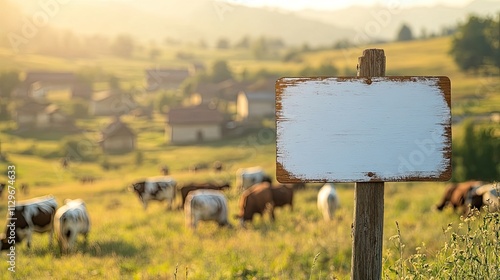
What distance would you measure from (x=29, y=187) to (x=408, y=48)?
87.6 metres

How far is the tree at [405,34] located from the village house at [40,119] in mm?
82888

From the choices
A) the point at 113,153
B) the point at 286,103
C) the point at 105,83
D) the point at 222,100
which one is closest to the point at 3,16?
the point at 105,83

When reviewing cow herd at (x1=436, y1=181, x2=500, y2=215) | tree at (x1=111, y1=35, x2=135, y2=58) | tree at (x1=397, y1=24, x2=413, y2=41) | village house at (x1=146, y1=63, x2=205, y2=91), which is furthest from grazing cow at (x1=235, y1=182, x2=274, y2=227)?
tree at (x1=111, y1=35, x2=135, y2=58)

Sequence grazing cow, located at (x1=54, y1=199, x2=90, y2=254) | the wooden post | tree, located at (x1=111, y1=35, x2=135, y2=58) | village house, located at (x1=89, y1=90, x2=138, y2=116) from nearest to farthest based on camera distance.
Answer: the wooden post < grazing cow, located at (x1=54, y1=199, x2=90, y2=254) < village house, located at (x1=89, y1=90, x2=138, y2=116) < tree, located at (x1=111, y1=35, x2=135, y2=58)

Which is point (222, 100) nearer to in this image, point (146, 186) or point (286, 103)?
point (146, 186)

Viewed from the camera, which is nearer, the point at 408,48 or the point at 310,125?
the point at 310,125

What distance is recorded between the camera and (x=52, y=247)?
12203mm

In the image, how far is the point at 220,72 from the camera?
106 meters

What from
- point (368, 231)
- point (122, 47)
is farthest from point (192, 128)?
point (122, 47)

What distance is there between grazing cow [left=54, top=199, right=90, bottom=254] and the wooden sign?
346 inches

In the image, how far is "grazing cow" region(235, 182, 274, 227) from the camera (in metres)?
15.8

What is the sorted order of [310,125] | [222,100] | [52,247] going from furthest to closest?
[222,100]
[52,247]
[310,125]

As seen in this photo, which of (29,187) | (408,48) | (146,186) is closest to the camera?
(146,186)

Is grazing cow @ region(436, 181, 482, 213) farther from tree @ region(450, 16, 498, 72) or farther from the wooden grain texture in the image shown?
tree @ region(450, 16, 498, 72)
